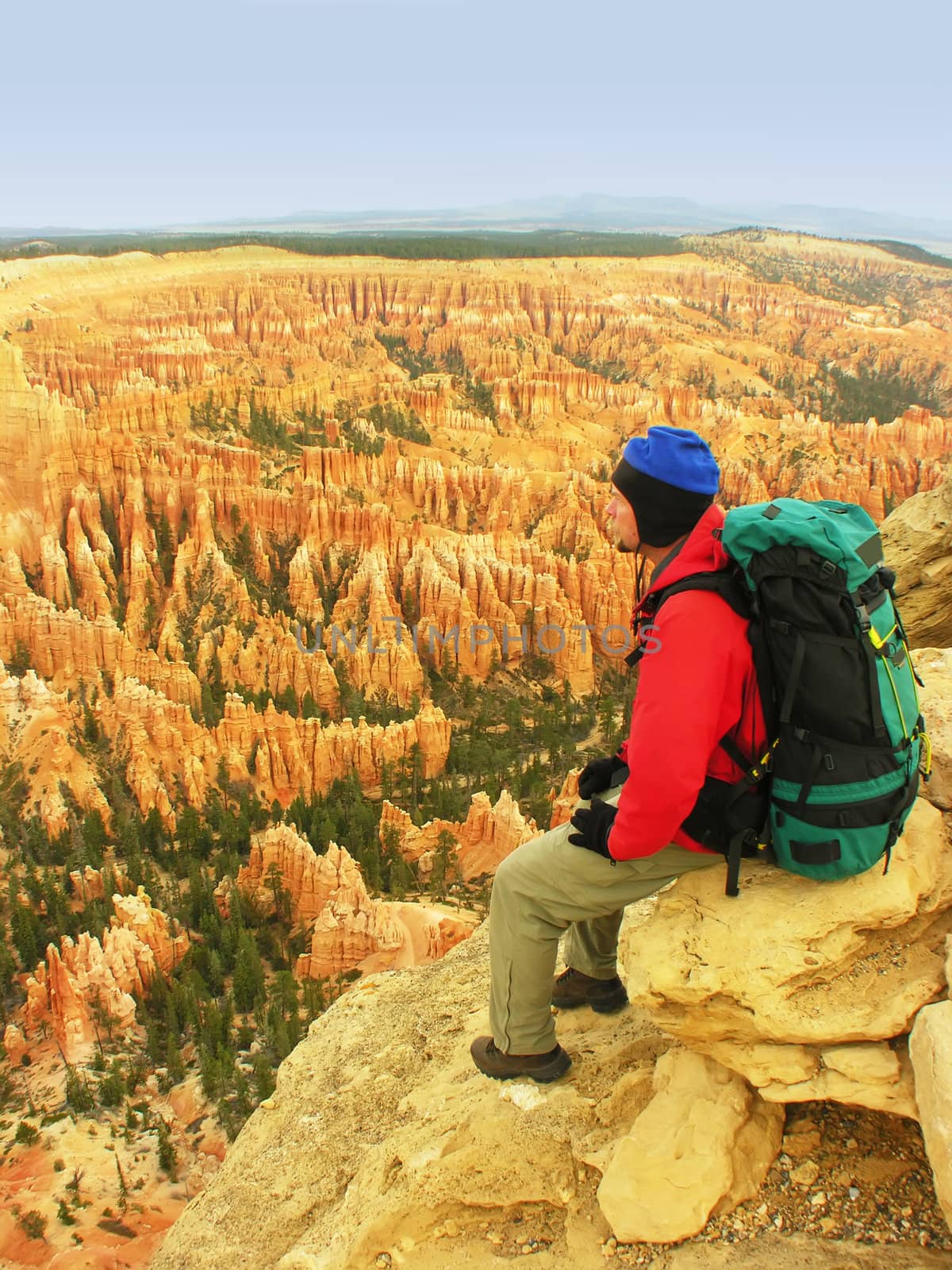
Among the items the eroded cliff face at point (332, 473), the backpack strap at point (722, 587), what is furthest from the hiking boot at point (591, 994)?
the eroded cliff face at point (332, 473)

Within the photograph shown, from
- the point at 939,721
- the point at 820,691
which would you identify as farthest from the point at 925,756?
the point at 939,721

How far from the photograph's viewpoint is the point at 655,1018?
337cm

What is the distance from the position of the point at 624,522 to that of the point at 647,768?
1019 millimetres

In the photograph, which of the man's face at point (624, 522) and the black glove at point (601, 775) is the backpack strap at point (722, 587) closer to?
the man's face at point (624, 522)

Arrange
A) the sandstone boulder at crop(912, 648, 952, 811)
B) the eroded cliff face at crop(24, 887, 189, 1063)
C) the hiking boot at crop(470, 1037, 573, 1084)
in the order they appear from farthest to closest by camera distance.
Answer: the eroded cliff face at crop(24, 887, 189, 1063), the hiking boot at crop(470, 1037, 573, 1084), the sandstone boulder at crop(912, 648, 952, 811)

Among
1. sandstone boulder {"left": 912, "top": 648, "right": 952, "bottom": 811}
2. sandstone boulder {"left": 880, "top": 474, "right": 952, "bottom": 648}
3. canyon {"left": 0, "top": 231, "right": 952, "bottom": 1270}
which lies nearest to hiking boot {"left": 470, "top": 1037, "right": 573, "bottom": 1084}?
canyon {"left": 0, "top": 231, "right": 952, "bottom": 1270}

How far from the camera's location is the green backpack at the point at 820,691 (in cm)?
274

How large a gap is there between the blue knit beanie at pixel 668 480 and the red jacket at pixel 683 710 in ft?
1.04

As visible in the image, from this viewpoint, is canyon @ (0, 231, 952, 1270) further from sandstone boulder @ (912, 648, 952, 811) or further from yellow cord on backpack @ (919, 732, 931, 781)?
yellow cord on backpack @ (919, 732, 931, 781)

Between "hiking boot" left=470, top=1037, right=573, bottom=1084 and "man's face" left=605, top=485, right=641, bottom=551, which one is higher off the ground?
"man's face" left=605, top=485, right=641, bottom=551

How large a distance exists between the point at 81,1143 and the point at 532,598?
24224 mm

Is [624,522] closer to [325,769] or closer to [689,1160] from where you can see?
[689,1160]

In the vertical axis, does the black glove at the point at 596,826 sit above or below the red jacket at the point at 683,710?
below

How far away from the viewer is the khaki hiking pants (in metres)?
3.39
